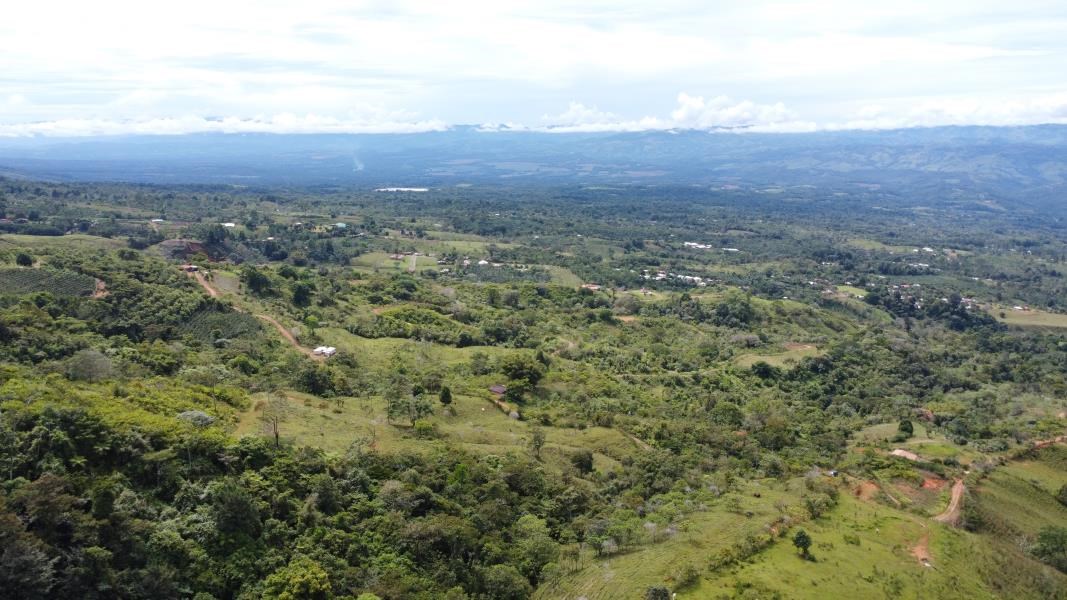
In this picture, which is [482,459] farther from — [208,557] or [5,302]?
[5,302]

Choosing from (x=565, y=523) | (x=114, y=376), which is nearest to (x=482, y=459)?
(x=565, y=523)

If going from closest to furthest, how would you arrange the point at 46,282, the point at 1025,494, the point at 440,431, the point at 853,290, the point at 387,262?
the point at 440,431, the point at 1025,494, the point at 46,282, the point at 387,262, the point at 853,290

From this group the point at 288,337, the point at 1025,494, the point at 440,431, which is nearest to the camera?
the point at 440,431

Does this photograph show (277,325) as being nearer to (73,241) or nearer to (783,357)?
(73,241)

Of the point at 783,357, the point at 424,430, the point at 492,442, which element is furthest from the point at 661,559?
the point at 783,357

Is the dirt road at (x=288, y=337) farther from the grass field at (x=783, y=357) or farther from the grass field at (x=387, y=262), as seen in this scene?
the grass field at (x=387, y=262)

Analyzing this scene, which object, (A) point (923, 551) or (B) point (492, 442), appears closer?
(A) point (923, 551)

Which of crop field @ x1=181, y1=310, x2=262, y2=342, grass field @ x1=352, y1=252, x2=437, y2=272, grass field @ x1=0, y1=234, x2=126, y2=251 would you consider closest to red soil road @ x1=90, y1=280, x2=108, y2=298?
crop field @ x1=181, y1=310, x2=262, y2=342
